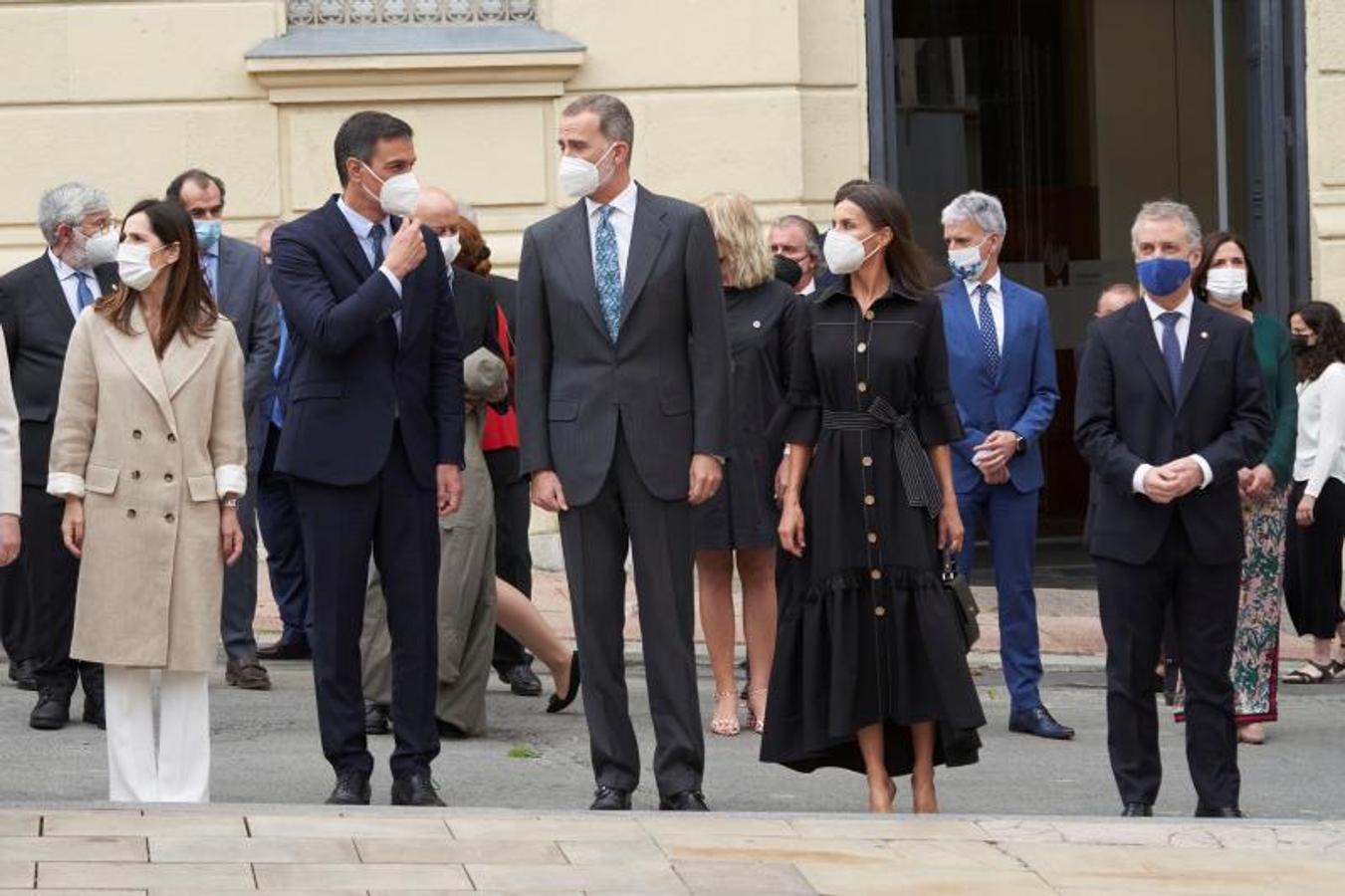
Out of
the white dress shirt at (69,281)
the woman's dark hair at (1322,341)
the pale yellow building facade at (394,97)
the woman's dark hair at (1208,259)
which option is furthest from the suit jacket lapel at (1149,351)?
the pale yellow building facade at (394,97)

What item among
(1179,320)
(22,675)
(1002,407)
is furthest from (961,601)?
(22,675)

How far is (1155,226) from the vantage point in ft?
27.8

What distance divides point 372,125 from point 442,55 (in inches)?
252

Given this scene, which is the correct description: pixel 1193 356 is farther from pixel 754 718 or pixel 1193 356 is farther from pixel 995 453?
pixel 754 718

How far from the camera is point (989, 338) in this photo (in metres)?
10.6

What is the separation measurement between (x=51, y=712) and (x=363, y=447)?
2.53 meters

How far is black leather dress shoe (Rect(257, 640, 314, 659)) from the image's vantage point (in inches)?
469

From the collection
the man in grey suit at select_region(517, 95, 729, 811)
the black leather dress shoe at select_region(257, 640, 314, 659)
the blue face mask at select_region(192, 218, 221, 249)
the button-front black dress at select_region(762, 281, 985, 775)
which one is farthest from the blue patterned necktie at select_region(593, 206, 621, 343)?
the black leather dress shoe at select_region(257, 640, 314, 659)

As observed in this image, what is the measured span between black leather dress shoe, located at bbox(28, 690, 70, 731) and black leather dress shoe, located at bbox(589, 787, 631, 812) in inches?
110

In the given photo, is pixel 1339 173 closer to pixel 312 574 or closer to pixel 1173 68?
pixel 1173 68

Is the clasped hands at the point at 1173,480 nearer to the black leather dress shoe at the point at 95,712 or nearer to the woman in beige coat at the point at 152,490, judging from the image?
the woman in beige coat at the point at 152,490

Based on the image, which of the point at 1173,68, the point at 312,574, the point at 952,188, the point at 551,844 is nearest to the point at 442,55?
the point at 952,188

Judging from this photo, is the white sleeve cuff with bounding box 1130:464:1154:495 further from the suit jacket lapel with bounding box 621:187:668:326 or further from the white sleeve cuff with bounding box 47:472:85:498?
the white sleeve cuff with bounding box 47:472:85:498

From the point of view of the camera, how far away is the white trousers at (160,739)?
8.28 meters
